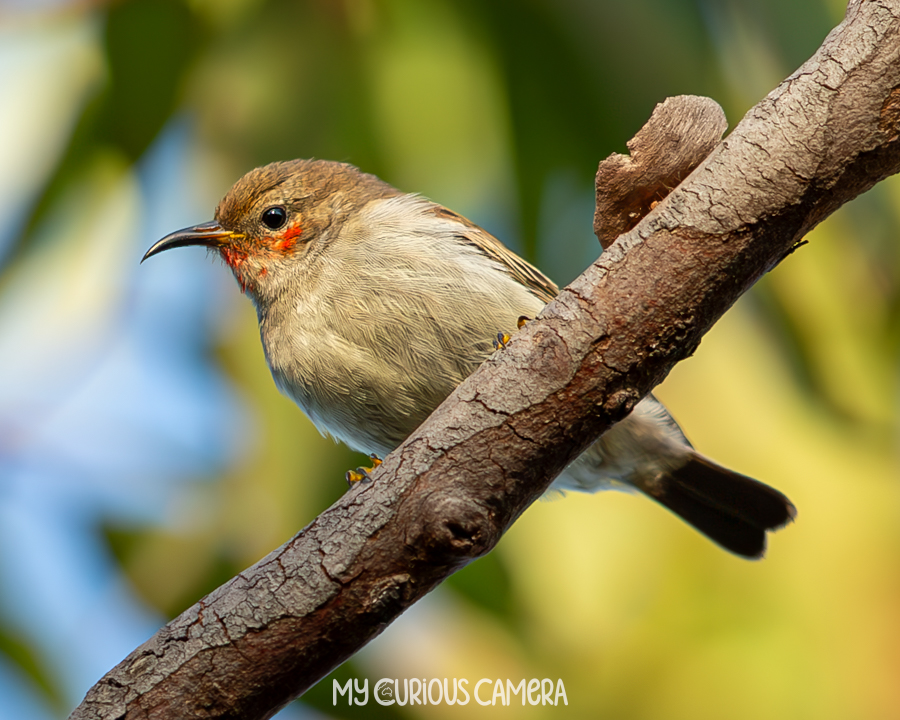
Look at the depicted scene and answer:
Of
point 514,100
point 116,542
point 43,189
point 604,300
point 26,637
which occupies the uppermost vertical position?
point 514,100

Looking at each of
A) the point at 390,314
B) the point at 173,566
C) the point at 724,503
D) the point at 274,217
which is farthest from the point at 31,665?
the point at 724,503

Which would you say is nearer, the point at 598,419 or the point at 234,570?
the point at 598,419

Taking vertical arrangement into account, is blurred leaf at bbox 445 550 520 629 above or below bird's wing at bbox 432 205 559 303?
below

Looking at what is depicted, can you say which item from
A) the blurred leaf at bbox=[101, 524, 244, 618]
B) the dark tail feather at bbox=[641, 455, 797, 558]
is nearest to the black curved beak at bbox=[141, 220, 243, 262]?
the blurred leaf at bbox=[101, 524, 244, 618]

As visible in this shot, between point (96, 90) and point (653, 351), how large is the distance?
12.0 feet

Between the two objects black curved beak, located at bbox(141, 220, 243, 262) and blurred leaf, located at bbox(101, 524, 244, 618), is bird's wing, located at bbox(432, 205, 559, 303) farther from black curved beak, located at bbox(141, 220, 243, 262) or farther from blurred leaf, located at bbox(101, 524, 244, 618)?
blurred leaf, located at bbox(101, 524, 244, 618)

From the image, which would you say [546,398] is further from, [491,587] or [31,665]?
[31,665]

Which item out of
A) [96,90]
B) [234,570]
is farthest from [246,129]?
[234,570]

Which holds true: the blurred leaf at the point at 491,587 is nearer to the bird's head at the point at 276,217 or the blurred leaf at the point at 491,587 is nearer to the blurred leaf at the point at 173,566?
the blurred leaf at the point at 173,566

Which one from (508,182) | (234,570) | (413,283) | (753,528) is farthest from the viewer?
(234,570)

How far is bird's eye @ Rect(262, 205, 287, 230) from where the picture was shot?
402 centimetres

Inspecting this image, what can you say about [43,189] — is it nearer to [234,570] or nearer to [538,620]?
[234,570]

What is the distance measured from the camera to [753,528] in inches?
158

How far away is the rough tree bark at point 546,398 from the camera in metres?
2.15
